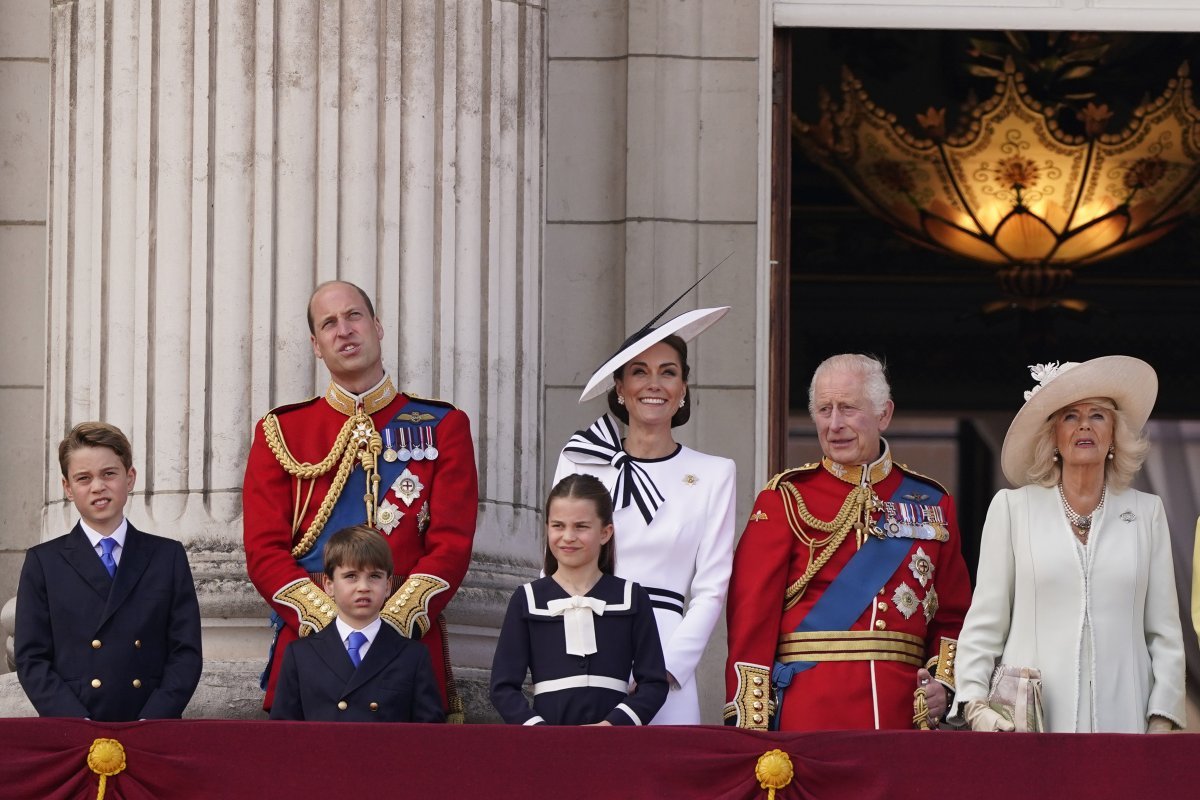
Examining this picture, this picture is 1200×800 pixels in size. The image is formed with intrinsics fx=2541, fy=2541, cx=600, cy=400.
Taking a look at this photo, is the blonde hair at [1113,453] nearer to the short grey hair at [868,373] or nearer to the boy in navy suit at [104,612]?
the short grey hair at [868,373]

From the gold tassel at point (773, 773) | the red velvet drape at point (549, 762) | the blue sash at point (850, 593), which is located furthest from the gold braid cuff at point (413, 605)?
the gold tassel at point (773, 773)

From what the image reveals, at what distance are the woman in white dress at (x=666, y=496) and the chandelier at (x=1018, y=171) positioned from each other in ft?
23.4

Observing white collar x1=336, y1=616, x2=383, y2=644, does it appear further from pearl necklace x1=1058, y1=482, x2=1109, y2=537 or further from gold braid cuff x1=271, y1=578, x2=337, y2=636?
pearl necklace x1=1058, y1=482, x2=1109, y2=537

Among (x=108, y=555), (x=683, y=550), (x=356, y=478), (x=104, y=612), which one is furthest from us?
(x=356, y=478)

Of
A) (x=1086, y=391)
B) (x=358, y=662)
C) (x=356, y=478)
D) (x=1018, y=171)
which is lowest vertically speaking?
(x=358, y=662)

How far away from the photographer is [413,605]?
6789 millimetres

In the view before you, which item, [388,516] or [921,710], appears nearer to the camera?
[921,710]

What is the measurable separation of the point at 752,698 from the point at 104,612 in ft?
5.63

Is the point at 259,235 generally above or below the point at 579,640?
above

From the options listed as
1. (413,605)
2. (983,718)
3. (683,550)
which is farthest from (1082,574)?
(413,605)

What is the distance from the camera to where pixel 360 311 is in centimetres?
713

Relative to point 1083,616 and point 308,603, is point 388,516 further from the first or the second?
point 1083,616

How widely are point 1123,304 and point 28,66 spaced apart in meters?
9.46

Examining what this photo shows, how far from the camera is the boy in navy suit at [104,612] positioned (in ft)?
21.6
